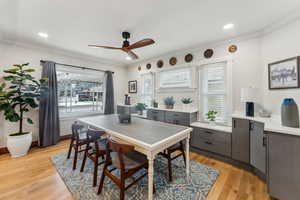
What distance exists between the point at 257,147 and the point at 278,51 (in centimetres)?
165

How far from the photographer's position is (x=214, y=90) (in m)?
3.02

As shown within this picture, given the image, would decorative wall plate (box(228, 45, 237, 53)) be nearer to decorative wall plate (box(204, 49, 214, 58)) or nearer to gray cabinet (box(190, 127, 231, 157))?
decorative wall plate (box(204, 49, 214, 58))

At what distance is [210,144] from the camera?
260 centimetres

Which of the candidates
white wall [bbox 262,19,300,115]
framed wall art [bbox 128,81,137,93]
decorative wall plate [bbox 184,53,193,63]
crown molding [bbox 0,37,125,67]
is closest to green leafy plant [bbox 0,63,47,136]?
crown molding [bbox 0,37,125,67]

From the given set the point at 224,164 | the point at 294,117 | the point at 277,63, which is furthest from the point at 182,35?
the point at 224,164

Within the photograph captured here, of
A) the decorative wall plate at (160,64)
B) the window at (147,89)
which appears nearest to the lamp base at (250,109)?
the decorative wall plate at (160,64)

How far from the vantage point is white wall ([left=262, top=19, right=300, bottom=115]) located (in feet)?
6.15

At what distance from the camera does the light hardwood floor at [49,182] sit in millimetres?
1624

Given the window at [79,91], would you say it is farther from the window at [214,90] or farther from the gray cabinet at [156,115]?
the window at [214,90]

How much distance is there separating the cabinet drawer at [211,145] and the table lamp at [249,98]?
718 millimetres

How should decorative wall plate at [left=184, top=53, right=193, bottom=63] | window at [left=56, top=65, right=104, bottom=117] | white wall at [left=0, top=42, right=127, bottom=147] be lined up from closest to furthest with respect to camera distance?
white wall at [left=0, top=42, right=127, bottom=147], decorative wall plate at [left=184, top=53, right=193, bottom=63], window at [left=56, top=65, right=104, bottom=117]

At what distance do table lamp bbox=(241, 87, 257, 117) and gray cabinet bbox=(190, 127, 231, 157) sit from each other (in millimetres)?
555

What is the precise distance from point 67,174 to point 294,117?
338 cm

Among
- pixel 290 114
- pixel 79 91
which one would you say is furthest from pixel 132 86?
pixel 290 114
